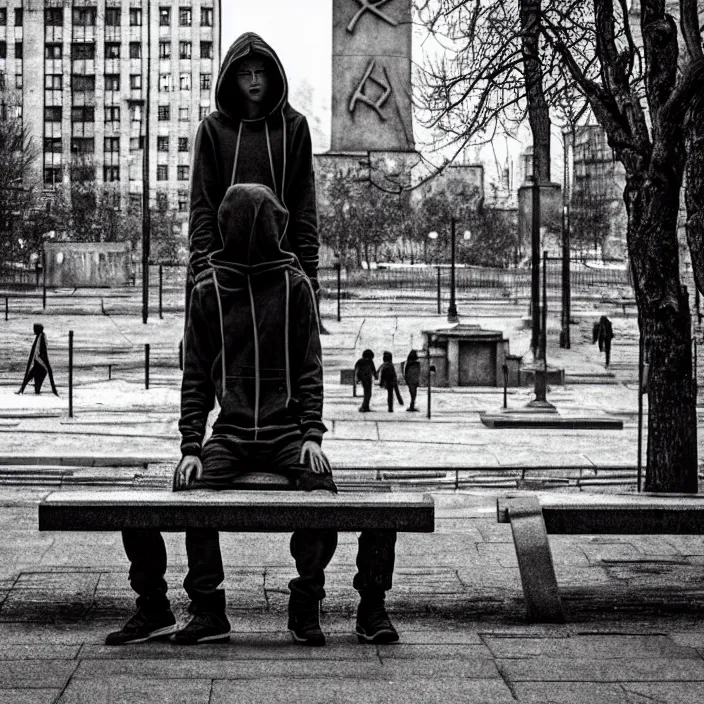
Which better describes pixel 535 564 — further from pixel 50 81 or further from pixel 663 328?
pixel 50 81

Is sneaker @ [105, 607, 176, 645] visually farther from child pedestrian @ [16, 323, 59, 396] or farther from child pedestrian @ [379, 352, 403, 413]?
child pedestrian @ [16, 323, 59, 396]

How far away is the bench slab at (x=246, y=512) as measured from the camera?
6.68m

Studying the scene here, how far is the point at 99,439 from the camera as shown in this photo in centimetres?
2102

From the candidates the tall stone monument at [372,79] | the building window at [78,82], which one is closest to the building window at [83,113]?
the building window at [78,82]

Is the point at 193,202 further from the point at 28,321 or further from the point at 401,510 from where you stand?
the point at 28,321

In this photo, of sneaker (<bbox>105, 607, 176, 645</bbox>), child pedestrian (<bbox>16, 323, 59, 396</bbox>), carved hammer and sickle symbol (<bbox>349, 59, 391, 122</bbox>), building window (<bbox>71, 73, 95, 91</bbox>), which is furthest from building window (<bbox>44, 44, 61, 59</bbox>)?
sneaker (<bbox>105, 607, 176, 645</bbox>)

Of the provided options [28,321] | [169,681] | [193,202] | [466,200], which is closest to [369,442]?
[193,202]

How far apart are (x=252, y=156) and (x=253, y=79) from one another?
0.38 meters

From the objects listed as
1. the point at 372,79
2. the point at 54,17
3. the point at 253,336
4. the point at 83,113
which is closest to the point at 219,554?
the point at 253,336

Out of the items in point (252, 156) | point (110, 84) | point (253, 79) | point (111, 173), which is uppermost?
point (110, 84)

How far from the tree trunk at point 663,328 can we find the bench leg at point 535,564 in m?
5.77

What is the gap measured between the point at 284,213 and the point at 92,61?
9854 centimetres

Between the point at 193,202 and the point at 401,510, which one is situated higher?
the point at 193,202

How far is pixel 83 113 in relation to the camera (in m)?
103
